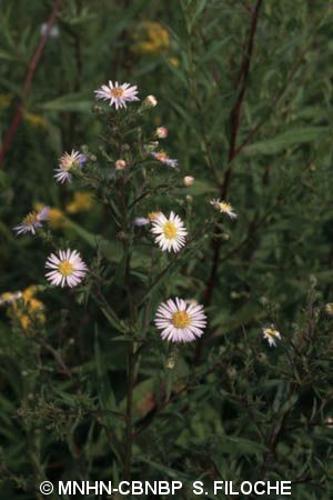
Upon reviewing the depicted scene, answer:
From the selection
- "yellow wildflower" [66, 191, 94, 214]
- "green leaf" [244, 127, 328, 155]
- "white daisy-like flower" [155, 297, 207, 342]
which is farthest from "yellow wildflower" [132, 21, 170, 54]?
"white daisy-like flower" [155, 297, 207, 342]

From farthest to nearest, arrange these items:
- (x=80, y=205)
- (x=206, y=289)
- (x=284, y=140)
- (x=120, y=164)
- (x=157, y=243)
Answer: (x=80, y=205)
(x=206, y=289)
(x=284, y=140)
(x=157, y=243)
(x=120, y=164)

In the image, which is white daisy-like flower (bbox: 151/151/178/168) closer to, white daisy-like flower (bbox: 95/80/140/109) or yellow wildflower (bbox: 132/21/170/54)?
white daisy-like flower (bbox: 95/80/140/109)

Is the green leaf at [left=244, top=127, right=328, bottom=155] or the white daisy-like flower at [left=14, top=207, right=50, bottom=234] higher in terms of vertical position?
the green leaf at [left=244, top=127, right=328, bottom=155]

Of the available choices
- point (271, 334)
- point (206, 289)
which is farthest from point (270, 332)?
point (206, 289)

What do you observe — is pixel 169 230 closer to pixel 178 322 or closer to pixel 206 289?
pixel 178 322

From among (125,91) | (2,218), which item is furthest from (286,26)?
(2,218)

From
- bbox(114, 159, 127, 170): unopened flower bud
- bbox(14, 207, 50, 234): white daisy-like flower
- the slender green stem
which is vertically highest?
bbox(14, 207, 50, 234): white daisy-like flower
